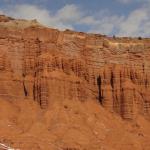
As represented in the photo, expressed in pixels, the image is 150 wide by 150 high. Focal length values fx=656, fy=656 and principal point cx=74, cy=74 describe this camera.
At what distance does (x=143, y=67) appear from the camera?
116375 mm

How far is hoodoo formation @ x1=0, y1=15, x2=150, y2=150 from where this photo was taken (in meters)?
95.9

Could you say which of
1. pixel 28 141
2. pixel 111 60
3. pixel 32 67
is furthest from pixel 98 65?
pixel 28 141

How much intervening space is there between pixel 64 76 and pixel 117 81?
11.3 m

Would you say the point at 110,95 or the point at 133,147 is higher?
the point at 110,95

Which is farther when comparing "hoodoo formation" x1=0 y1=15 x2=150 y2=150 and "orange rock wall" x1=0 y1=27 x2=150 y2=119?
"orange rock wall" x1=0 y1=27 x2=150 y2=119

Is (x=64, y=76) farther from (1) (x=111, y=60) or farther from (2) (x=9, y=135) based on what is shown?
(2) (x=9, y=135)

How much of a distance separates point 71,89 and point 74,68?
14.0 feet

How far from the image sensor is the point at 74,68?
4277 inches

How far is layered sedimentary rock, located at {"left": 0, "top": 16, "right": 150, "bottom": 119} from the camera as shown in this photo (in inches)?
4063

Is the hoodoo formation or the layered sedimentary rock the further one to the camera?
the layered sedimentary rock

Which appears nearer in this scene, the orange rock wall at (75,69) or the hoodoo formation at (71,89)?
the hoodoo formation at (71,89)

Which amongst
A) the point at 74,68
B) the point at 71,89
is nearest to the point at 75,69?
the point at 74,68

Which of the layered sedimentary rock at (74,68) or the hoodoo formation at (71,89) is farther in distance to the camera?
the layered sedimentary rock at (74,68)

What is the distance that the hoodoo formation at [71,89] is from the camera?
95938 mm
